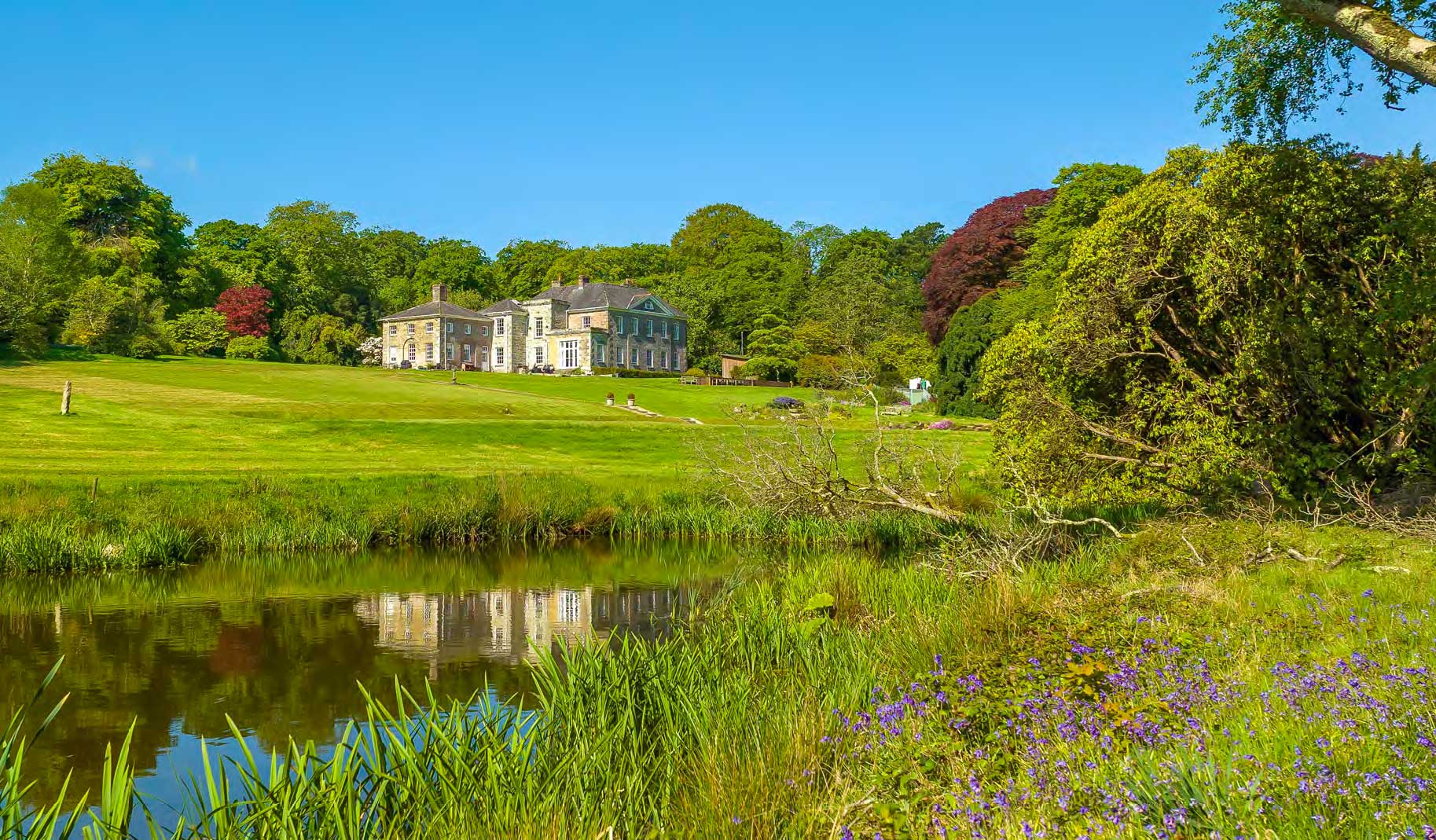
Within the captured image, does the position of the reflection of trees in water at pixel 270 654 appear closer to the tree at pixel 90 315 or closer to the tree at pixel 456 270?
the tree at pixel 90 315

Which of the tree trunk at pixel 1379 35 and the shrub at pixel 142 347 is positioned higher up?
the tree trunk at pixel 1379 35

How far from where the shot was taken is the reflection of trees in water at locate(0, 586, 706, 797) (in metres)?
8.94

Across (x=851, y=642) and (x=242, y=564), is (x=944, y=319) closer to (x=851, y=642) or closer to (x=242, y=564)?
(x=242, y=564)

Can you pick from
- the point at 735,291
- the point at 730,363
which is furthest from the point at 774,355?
the point at 735,291

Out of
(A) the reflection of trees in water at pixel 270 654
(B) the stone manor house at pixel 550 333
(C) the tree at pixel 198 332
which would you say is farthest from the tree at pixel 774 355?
(A) the reflection of trees in water at pixel 270 654

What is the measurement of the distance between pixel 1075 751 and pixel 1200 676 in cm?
143

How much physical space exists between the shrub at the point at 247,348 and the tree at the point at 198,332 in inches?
33.2

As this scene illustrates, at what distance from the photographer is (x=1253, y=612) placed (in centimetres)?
829

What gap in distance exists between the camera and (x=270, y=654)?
11.7 m

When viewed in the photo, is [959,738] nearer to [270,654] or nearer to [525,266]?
[270,654]

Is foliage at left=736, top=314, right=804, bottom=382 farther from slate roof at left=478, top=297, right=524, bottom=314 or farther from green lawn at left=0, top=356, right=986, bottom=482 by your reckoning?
slate roof at left=478, top=297, right=524, bottom=314

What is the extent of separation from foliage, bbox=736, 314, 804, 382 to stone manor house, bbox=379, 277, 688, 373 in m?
10.8

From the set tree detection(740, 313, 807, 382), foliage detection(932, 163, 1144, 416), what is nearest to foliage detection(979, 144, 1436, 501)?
foliage detection(932, 163, 1144, 416)

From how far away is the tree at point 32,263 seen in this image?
4966 centimetres
